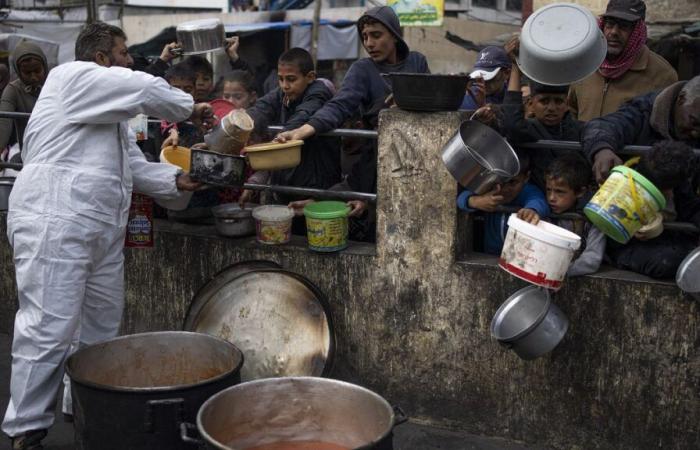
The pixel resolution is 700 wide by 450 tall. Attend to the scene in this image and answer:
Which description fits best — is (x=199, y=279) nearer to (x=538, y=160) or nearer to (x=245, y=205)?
(x=245, y=205)

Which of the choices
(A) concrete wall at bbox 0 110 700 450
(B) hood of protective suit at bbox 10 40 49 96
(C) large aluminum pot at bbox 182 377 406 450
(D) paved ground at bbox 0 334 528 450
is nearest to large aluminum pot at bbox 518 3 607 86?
(A) concrete wall at bbox 0 110 700 450

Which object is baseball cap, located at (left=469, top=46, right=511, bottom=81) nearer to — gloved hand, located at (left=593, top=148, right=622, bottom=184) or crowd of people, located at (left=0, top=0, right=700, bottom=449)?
crowd of people, located at (left=0, top=0, right=700, bottom=449)

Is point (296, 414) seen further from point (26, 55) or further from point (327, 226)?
point (26, 55)

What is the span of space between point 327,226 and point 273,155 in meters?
0.48

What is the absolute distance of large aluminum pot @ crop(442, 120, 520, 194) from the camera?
3.70 m

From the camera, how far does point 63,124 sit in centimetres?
384

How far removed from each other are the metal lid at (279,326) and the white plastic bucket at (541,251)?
1189 mm

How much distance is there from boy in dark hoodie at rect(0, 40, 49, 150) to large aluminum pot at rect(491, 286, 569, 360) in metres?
4.28

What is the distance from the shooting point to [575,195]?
3.95 m

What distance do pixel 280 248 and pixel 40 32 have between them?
1880cm

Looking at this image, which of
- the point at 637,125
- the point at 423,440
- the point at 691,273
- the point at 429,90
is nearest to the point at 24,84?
the point at 429,90

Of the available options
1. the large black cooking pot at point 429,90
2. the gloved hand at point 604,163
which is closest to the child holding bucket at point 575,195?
the gloved hand at point 604,163

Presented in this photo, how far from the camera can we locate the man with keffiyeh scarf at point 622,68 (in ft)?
15.2

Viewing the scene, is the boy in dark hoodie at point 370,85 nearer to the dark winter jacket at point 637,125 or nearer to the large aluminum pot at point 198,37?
the dark winter jacket at point 637,125
